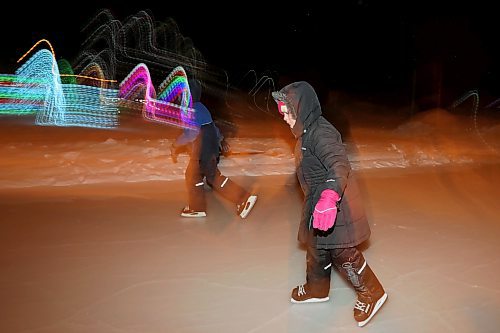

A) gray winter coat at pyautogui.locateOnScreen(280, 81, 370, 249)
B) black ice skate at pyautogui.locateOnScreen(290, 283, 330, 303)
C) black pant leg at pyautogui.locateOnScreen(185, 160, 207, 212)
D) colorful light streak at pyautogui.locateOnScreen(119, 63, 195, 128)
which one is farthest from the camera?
colorful light streak at pyautogui.locateOnScreen(119, 63, 195, 128)

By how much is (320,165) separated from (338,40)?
3832cm

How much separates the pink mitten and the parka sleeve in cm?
5

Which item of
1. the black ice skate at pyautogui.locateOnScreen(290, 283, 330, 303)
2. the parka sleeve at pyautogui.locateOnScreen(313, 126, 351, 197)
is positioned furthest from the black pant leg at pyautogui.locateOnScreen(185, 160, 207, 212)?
the parka sleeve at pyautogui.locateOnScreen(313, 126, 351, 197)

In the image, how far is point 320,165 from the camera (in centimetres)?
350

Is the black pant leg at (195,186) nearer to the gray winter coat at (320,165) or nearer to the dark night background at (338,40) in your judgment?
the gray winter coat at (320,165)

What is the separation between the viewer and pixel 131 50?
114 ft

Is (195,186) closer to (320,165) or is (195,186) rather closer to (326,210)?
(320,165)

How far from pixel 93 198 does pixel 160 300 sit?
332 cm

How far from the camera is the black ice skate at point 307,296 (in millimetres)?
4047

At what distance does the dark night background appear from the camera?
3334 centimetres

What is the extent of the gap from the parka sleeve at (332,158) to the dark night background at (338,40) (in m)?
23.4

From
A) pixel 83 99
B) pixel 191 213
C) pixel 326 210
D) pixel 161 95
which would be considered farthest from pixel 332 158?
pixel 161 95

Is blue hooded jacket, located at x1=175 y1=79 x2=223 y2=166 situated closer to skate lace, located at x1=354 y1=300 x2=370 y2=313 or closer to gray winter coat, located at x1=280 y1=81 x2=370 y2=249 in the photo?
gray winter coat, located at x1=280 y1=81 x2=370 y2=249

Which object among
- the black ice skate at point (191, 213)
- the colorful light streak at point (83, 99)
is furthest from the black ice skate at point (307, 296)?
the colorful light streak at point (83, 99)
